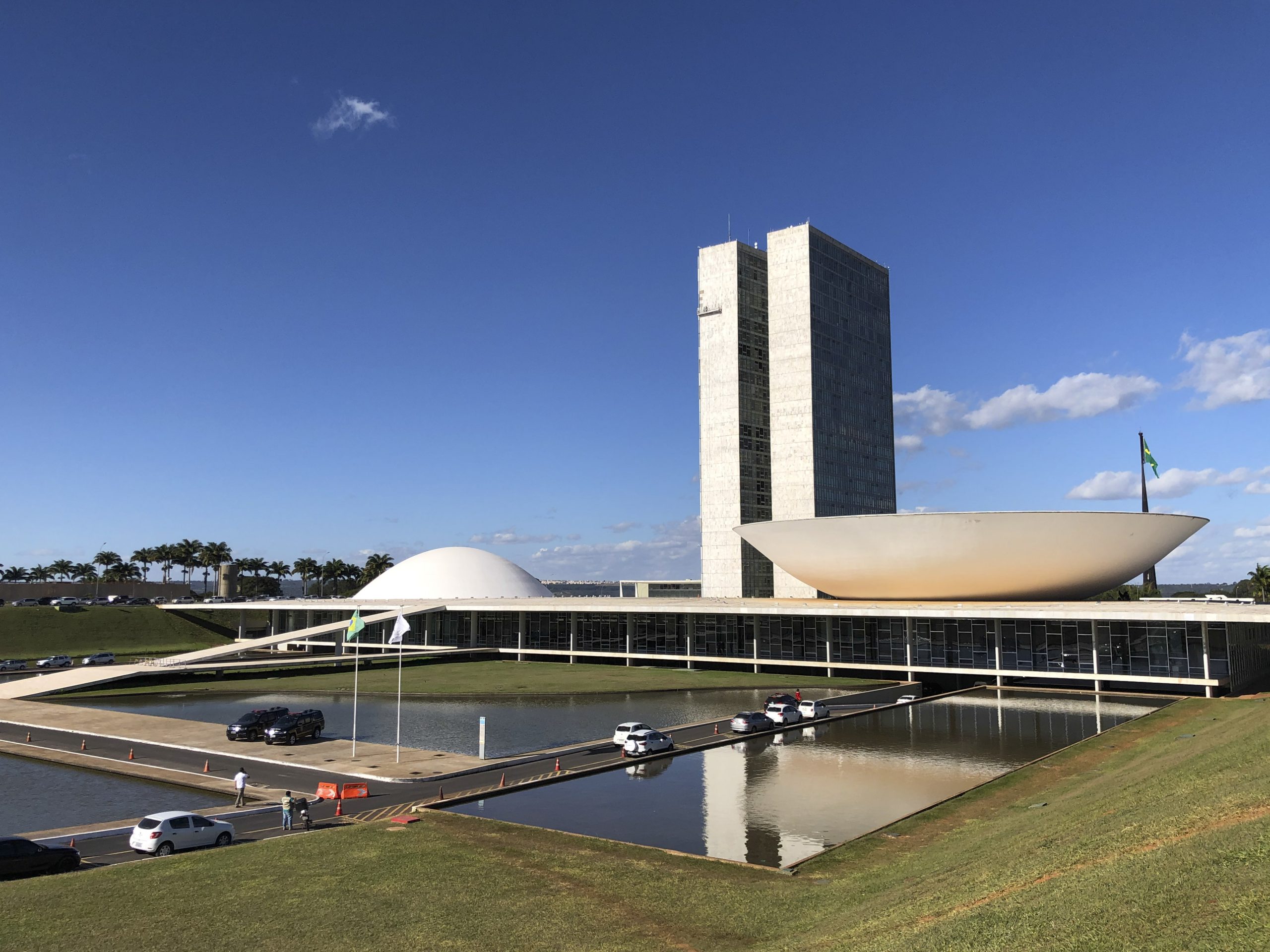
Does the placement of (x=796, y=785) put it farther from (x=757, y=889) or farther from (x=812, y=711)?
(x=812, y=711)

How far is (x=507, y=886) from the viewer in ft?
67.5

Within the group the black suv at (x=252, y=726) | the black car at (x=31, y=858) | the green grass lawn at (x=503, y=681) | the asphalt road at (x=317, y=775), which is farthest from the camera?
the green grass lawn at (x=503, y=681)

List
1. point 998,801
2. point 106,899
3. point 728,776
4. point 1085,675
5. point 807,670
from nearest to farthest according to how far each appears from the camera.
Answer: point 106,899 → point 998,801 → point 728,776 → point 1085,675 → point 807,670

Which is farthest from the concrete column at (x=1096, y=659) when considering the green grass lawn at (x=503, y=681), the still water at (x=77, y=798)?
the still water at (x=77, y=798)

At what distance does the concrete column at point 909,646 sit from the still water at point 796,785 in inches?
662

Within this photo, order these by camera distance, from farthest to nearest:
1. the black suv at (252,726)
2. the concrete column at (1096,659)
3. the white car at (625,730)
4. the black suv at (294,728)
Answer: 1. the concrete column at (1096,659)
2. the black suv at (252,726)
3. the black suv at (294,728)
4. the white car at (625,730)

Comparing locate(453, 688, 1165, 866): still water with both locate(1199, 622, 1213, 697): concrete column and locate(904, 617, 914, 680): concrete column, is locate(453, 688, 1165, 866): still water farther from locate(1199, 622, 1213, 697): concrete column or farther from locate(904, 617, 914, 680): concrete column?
locate(904, 617, 914, 680): concrete column

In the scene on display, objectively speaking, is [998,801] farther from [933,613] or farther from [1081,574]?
[1081,574]

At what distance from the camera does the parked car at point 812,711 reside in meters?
49.0

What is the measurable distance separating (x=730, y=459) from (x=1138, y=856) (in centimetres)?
9688

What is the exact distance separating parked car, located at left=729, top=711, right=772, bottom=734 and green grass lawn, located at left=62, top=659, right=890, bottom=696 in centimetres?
1955

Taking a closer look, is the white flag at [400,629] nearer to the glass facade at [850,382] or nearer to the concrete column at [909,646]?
the concrete column at [909,646]

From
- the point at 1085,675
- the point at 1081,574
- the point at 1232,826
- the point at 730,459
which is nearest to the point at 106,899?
the point at 1232,826

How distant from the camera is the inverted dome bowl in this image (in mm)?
63125
